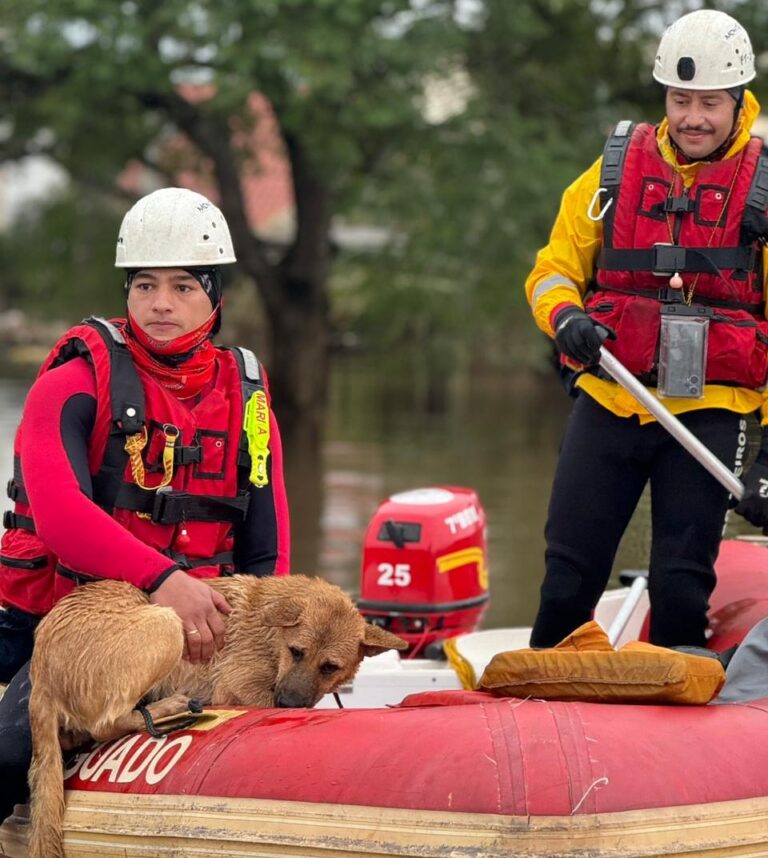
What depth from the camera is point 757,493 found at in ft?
14.4

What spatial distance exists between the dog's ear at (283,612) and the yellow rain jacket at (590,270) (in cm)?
115

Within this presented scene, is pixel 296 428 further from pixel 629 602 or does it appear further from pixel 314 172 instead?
pixel 629 602

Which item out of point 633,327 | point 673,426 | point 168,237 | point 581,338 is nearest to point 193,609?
point 168,237

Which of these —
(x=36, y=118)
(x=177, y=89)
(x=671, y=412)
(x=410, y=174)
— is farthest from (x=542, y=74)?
(x=671, y=412)

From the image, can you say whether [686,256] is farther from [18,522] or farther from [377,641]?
[18,522]

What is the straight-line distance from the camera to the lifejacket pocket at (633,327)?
4.58 metres

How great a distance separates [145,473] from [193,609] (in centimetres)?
42

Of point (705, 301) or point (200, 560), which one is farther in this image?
point (705, 301)

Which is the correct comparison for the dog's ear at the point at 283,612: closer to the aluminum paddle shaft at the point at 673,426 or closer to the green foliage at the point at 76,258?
the aluminum paddle shaft at the point at 673,426

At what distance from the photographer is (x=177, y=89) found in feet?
59.9

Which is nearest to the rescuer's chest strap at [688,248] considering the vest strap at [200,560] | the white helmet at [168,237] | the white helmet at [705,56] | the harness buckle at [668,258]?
the harness buckle at [668,258]

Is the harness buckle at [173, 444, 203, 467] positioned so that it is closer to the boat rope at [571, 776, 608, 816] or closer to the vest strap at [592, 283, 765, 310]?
the vest strap at [592, 283, 765, 310]

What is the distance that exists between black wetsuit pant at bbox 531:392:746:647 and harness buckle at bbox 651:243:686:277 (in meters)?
0.43

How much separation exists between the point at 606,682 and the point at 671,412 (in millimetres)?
1055
